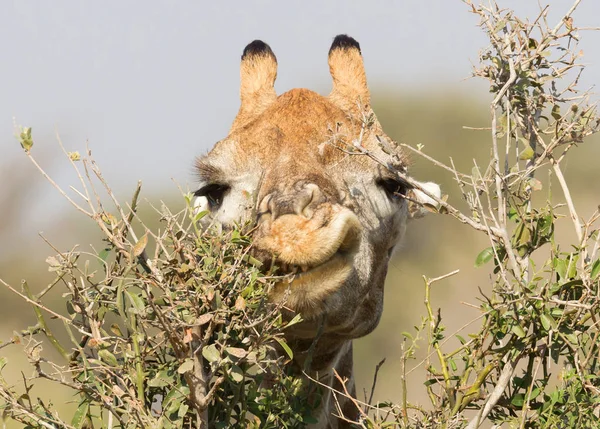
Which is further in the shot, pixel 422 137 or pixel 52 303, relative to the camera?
pixel 422 137

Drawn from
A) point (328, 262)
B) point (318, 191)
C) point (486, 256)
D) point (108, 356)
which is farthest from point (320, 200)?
point (108, 356)

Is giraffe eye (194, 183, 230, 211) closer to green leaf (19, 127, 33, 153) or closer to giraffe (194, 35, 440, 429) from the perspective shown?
giraffe (194, 35, 440, 429)

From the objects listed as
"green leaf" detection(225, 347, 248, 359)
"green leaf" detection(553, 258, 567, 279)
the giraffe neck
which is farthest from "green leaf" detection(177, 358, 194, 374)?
"green leaf" detection(553, 258, 567, 279)

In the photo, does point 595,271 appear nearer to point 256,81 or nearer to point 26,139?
point 26,139

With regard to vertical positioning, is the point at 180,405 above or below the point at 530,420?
above

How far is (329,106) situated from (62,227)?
12595 mm

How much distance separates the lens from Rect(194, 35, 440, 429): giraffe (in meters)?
4.16

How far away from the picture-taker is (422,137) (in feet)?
87.2

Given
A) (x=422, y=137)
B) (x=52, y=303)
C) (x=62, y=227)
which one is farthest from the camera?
(x=422, y=137)

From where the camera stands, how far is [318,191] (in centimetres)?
Answer: 431

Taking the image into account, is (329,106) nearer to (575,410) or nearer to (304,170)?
(304,170)

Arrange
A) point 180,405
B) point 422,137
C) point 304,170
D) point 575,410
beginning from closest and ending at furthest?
point 180,405 → point 575,410 → point 304,170 → point 422,137

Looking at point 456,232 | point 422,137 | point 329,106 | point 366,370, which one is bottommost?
point 366,370

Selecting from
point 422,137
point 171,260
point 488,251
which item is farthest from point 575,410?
point 422,137
